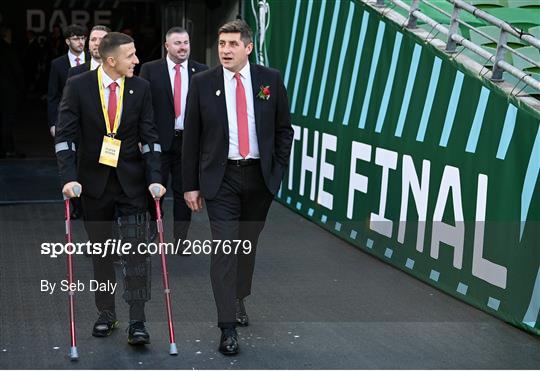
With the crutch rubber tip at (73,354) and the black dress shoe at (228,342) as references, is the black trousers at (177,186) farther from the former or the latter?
the crutch rubber tip at (73,354)

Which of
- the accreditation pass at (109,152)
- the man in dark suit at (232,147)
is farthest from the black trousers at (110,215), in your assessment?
the man in dark suit at (232,147)

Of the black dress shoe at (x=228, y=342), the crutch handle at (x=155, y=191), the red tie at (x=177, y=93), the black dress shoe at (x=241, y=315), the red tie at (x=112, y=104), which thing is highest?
the red tie at (x=112, y=104)

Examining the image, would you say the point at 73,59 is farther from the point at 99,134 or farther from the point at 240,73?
the point at 240,73

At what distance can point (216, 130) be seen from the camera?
647 cm

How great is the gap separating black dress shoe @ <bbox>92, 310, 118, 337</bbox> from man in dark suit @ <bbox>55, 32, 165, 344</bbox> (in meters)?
0.23

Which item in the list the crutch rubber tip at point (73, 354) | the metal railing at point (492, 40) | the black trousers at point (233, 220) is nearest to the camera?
the crutch rubber tip at point (73, 354)

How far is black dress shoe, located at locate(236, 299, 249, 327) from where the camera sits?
6980 millimetres

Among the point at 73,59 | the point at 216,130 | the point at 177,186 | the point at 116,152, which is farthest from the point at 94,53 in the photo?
the point at 216,130

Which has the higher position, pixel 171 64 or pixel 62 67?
pixel 171 64

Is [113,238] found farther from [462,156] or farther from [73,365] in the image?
[462,156]

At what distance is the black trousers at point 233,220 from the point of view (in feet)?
20.8

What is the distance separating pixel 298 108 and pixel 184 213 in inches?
109

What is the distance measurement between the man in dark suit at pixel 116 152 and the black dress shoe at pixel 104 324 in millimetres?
226

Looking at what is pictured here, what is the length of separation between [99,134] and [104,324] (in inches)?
48.0
